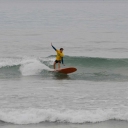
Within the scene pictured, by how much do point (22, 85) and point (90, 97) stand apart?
15.6ft

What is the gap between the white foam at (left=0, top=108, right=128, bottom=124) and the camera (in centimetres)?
1623

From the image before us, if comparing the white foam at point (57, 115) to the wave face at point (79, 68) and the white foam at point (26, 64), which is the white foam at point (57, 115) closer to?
the wave face at point (79, 68)

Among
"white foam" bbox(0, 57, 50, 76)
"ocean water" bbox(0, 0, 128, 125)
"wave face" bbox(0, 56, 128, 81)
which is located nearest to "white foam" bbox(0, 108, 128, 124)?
"ocean water" bbox(0, 0, 128, 125)

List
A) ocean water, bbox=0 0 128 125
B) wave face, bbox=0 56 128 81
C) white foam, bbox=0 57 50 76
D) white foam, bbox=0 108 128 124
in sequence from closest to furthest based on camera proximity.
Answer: white foam, bbox=0 108 128 124
ocean water, bbox=0 0 128 125
wave face, bbox=0 56 128 81
white foam, bbox=0 57 50 76

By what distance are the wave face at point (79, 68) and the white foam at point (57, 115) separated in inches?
359

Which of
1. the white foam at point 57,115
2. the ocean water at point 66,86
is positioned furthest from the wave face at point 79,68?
Answer: the white foam at point 57,115

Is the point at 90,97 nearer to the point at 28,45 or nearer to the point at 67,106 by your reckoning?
the point at 67,106

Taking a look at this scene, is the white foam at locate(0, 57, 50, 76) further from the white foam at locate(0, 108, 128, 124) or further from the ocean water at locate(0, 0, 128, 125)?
the white foam at locate(0, 108, 128, 124)

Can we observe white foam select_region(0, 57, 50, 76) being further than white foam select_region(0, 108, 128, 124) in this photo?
Yes

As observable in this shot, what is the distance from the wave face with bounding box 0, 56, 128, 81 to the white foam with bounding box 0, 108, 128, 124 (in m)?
9.12

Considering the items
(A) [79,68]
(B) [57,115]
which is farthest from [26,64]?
(B) [57,115]

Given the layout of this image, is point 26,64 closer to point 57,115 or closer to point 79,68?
point 79,68

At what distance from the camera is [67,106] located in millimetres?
18281

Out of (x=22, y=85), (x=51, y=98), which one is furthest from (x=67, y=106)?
(x=22, y=85)
